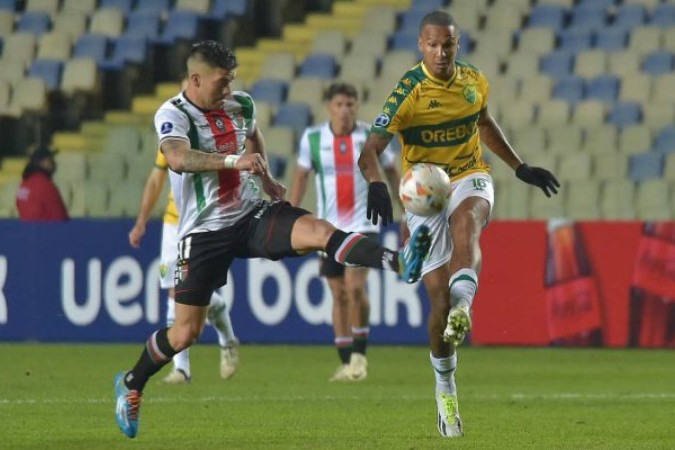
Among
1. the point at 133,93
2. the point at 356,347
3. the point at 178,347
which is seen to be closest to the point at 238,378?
the point at 356,347

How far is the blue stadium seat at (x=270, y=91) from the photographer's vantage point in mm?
21047

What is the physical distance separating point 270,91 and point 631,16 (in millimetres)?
4706

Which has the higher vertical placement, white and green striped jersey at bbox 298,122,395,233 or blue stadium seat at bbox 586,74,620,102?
blue stadium seat at bbox 586,74,620,102

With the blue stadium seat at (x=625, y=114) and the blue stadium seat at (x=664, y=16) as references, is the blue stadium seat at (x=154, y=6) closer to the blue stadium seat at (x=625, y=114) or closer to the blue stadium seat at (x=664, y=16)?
the blue stadium seat at (x=625, y=114)

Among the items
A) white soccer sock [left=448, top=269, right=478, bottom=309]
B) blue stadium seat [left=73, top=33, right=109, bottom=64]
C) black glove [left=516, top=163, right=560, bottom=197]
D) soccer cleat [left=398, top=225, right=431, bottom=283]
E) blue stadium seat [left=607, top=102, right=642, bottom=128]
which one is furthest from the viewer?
blue stadium seat [left=73, top=33, right=109, bottom=64]

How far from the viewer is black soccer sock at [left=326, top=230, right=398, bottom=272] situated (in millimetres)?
7699

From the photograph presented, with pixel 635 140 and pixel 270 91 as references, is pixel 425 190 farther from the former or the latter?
pixel 270 91

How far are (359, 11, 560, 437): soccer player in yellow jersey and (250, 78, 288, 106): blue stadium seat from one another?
1206 cm

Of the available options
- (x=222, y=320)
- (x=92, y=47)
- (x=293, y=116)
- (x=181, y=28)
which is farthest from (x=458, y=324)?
(x=92, y=47)

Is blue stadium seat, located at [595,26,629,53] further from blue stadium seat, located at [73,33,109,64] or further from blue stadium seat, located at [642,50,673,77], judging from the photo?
blue stadium seat, located at [73,33,109,64]

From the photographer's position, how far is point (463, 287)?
812 centimetres

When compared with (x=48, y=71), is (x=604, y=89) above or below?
below

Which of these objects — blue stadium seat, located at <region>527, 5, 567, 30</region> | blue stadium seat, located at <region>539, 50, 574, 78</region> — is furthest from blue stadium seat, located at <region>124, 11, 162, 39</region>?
blue stadium seat, located at <region>539, 50, 574, 78</region>

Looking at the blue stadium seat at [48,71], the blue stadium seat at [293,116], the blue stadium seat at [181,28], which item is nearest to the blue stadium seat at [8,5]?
the blue stadium seat at [48,71]
